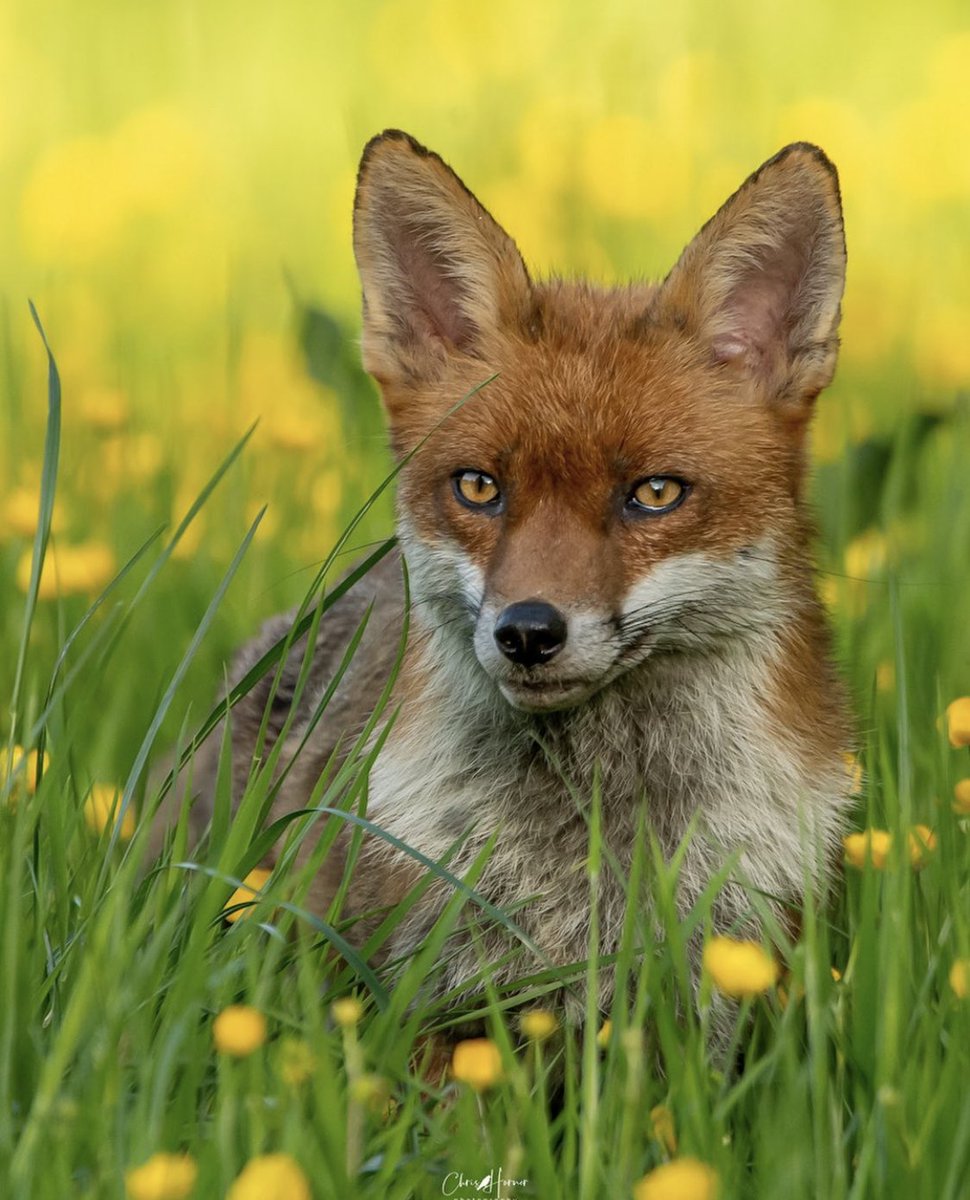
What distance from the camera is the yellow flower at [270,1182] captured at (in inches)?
87.9

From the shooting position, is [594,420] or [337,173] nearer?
[594,420]

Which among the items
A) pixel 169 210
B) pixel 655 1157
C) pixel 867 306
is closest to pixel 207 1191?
pixel 655 1157

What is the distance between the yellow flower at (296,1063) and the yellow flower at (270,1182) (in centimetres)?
25

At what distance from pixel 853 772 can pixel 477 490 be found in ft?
3.61

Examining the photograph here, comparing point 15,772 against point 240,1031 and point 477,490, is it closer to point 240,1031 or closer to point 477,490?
point 240,1031

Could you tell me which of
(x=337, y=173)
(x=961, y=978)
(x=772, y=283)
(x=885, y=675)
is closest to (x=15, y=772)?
(x=961, y=978)

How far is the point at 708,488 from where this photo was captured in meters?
3.62

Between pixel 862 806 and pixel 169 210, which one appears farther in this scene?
pixel 169 210

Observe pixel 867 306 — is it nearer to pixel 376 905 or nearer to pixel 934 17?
pixel 934 17

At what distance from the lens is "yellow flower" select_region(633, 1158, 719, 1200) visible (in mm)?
2230

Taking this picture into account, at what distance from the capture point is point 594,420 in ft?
11.8

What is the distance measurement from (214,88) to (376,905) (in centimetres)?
689

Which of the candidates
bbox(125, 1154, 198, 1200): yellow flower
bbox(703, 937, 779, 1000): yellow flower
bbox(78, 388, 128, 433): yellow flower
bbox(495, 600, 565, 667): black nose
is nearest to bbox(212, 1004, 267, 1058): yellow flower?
bbox(125, 1154, 198, 1200): yellow flower

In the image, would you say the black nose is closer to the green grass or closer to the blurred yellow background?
the green grass
